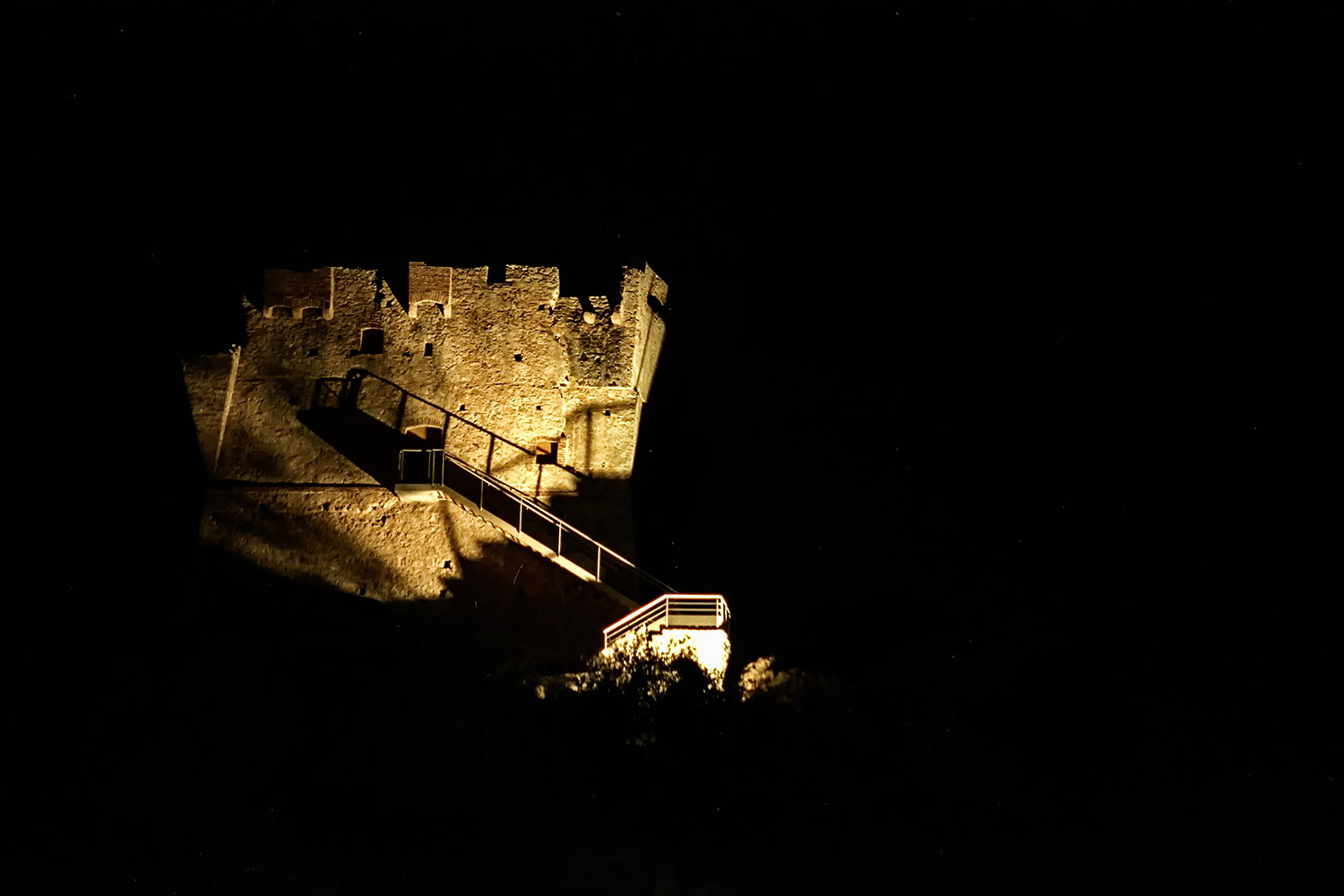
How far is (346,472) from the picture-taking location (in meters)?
20.8

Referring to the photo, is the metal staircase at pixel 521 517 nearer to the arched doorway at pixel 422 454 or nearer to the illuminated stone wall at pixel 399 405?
the arched doorway at pixel 422 454

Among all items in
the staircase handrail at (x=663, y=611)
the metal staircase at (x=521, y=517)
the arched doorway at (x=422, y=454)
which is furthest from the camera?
the arched doorway at (x=422, y=454)

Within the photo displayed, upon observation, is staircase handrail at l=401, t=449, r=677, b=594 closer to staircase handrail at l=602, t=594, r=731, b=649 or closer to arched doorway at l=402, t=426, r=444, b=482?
arched doorway at l=402, t=426, r=444, b=482

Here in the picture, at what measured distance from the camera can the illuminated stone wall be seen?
20.5 meters

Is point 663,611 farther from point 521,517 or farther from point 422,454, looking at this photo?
point 422,454

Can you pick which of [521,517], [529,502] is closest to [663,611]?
[521,517]

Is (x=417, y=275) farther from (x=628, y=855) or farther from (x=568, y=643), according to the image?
(x=628, y=855)

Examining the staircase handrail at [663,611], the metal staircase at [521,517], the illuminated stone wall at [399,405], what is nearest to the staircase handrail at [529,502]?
the metal staircase at [521,517]

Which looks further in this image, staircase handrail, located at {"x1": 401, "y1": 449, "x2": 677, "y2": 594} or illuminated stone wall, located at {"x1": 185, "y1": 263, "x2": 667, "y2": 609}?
illuminated stone wall, located at {"x1": 185, "y1": 263, "x2": 667, "y2": 609}

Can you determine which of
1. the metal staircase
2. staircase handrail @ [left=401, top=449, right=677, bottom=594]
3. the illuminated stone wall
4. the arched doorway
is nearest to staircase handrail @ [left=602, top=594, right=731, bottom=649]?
staircase handrail @ [left=401, top=449, right=677, bottom=594]

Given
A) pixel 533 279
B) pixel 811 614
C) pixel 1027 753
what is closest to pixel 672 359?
pixel 533 279

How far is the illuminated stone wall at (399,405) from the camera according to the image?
2050 cm

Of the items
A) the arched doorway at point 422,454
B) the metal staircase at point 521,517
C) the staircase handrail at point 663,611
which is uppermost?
the arched doorway at point 422,454

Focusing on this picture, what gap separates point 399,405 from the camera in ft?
69.4
